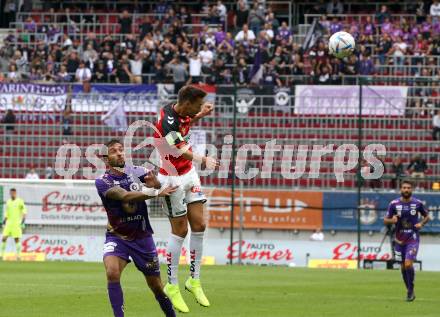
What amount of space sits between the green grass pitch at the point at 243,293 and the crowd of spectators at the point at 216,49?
1165 centimetres

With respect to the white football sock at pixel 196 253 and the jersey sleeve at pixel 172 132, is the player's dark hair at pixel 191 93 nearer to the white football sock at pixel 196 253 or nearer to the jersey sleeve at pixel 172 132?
the jersey sleeve at pixel 172 132

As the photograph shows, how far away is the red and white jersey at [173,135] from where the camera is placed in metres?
15.5

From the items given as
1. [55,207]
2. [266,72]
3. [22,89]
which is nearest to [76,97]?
[22,89]

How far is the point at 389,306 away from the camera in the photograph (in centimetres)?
1911

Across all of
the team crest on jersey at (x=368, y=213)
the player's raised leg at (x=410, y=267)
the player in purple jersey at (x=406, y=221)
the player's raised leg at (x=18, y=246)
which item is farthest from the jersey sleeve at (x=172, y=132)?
the player's raised leg at (x=18, y=246)

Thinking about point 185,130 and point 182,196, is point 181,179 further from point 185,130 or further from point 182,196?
point 185,130

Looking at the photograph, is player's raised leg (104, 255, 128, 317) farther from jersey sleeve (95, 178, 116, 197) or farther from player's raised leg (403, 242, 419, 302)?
player's raised leg (403, 242, 419, 302)

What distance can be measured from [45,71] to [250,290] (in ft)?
74.5

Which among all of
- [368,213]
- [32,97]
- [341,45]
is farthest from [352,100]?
[341,45]

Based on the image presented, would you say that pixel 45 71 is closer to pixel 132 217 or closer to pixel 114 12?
pixel 114 12

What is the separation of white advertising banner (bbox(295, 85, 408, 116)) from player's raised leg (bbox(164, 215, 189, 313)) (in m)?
20.9

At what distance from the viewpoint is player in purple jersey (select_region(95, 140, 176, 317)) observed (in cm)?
1416

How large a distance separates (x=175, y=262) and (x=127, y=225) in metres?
1.85

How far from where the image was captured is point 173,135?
15.5 meters
